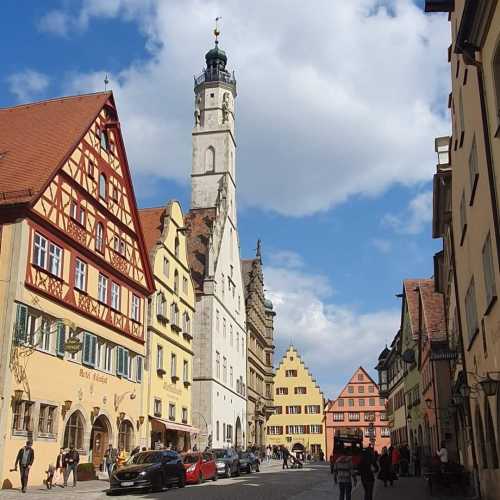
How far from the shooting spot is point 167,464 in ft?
78.3

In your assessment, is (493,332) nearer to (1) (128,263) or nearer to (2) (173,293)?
(1) (128,263)

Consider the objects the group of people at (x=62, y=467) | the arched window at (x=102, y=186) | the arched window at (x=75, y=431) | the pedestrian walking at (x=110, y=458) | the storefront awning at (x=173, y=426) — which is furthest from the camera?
the storefront awning at (x=173, y=426)

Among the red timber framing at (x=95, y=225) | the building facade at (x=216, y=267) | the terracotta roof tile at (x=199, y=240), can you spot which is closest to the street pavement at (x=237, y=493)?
the red timber framing at (x=95, y=225)

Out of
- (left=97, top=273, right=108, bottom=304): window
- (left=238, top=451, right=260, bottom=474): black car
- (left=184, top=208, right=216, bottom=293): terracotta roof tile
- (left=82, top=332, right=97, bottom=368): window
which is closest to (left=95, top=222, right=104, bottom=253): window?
(left=97, top=273, right=108, bottom=304): window

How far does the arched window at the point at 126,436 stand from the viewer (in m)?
31.3

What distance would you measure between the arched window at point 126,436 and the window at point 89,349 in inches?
175

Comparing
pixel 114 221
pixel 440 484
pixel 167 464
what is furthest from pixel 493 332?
pixel 114 221

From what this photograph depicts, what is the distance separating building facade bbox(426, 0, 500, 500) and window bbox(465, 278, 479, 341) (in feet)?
0.10

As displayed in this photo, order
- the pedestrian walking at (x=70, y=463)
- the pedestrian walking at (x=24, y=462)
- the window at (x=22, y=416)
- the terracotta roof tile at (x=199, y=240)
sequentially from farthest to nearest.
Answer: the terracotta roof tile at (x=199, y=240) < the pedestrian walking at (x=70, y=463) < the window at (x=22, y=416) < the pedestrian walking at (x=24, y=462)

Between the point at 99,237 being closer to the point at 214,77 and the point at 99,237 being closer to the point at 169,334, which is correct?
the point at 169,334

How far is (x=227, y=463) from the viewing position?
32281mm

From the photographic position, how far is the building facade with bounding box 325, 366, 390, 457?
296 feet

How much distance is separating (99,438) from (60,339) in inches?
237

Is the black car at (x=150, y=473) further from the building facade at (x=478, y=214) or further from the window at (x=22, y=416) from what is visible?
the building facade at (x=478, y=214)
